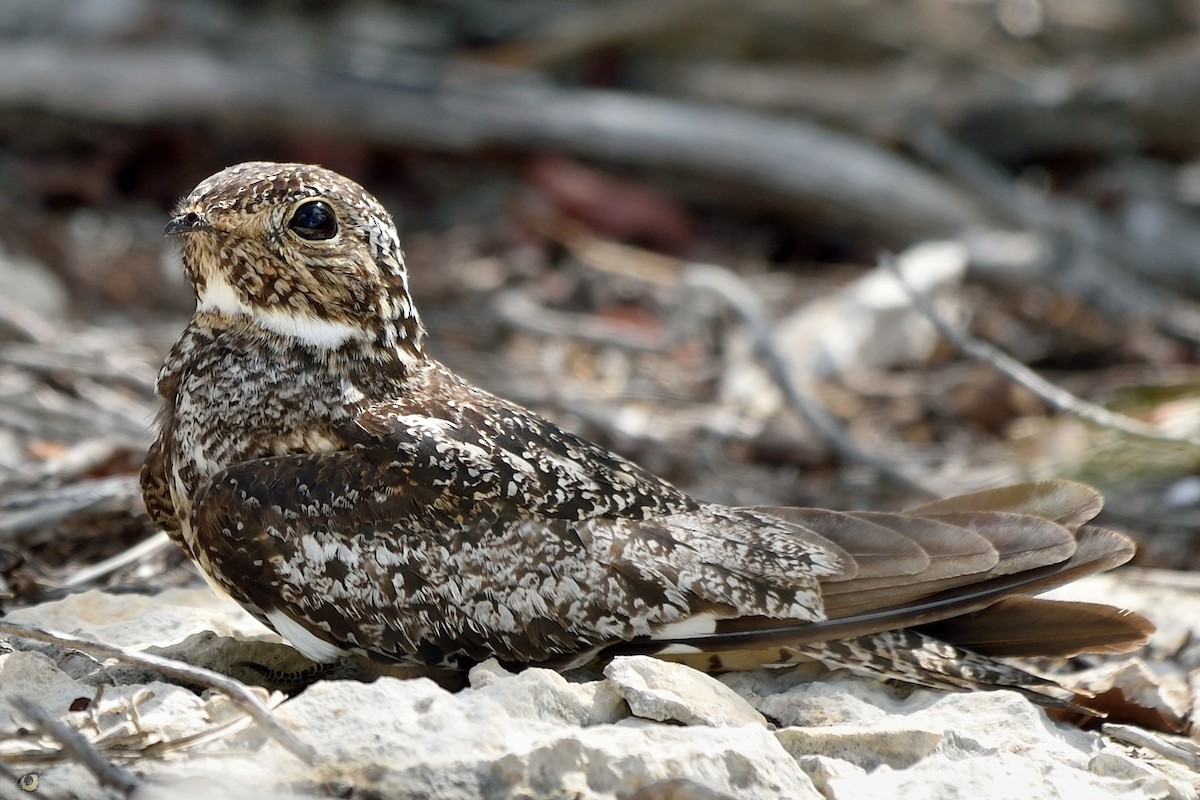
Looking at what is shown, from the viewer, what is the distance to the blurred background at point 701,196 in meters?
5.41

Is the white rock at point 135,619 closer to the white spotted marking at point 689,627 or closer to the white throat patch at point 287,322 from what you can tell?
the white throat patch at point 287,322

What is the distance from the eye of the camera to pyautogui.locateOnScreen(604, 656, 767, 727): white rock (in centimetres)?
267

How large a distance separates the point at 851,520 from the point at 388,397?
1.08 metres

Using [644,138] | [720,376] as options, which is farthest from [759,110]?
[720,376]

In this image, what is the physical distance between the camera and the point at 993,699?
298cm

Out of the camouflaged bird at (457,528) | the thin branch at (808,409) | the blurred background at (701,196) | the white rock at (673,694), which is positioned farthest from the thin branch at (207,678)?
the thin branch at (808,409)

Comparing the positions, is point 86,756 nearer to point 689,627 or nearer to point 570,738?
point 570,738

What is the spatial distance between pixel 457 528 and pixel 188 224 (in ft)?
2.87

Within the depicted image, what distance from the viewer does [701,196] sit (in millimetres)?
7297

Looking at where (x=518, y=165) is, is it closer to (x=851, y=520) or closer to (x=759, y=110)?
(x=759, y=110)

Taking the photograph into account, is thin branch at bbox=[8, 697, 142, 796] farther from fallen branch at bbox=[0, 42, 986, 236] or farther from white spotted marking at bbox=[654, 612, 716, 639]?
fallen branch at bbox=[0, 42, 986, 236]

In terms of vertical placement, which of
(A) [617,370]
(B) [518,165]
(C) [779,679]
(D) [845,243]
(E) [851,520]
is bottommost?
(C) [779,679]

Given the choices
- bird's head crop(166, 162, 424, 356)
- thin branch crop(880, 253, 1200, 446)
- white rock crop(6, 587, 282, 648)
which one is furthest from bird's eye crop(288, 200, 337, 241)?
thin branch crop(880, 253, 1200, 446)

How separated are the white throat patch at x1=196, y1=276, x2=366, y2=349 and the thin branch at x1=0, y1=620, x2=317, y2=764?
82 centimetres
